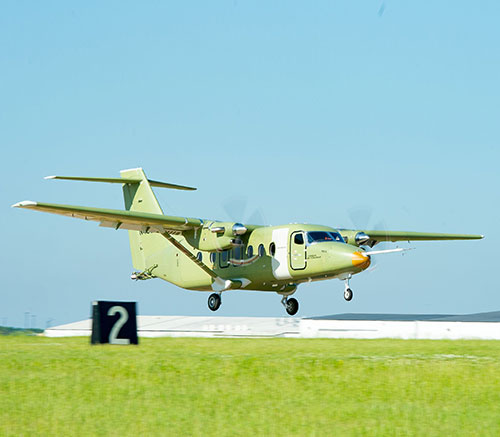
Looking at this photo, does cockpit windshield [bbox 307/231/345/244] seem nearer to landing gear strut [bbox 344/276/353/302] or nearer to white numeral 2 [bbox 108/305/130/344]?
landing gear strut [bbox 344/276/353/302]

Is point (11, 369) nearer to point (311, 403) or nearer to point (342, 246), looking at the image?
point (311, 403)

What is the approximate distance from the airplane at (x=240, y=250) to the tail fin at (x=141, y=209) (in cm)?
7

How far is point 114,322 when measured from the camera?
48.9ft

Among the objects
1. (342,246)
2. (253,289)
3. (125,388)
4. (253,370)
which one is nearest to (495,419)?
(253,370)

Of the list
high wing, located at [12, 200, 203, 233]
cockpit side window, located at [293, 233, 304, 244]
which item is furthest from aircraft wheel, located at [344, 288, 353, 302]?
high wing, located at [12, 200, 203, 233]

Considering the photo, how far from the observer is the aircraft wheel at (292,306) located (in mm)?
32625

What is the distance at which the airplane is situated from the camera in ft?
93.6

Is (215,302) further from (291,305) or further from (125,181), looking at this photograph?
(125,181)

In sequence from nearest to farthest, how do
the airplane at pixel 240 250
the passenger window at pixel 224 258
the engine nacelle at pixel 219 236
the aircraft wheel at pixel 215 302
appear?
the airplane at pixel 240 250, the engine nacelle at pixel 219 236, the passenger window at pixel 224 258, the aircraft wheel at pixel 215 302

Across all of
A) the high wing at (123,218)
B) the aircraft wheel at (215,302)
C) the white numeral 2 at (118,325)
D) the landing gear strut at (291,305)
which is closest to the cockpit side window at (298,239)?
the landing gear strut at (291,305)

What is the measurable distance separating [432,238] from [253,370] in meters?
25.1

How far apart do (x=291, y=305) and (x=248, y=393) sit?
20.3 metres

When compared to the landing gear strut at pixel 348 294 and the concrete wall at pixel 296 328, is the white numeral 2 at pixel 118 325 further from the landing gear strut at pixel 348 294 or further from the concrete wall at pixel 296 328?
the landing gear strut at pixel 348 294

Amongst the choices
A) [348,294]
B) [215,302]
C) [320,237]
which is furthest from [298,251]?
[215,302]
